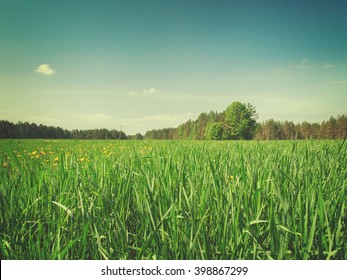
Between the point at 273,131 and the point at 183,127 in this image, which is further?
the point at 183,127

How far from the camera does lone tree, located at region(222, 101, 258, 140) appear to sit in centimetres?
4597

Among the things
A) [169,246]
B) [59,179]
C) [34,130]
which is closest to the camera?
[169,246]

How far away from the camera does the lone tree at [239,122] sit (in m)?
46.0

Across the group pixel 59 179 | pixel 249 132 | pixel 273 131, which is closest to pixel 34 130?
pixel 59 179

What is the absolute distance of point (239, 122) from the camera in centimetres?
4662

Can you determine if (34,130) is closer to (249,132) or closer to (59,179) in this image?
(59,179)

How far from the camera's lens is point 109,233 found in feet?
3.05

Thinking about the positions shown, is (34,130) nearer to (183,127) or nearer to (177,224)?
(177,224)

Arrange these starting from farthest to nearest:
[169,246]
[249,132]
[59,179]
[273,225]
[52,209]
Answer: [249,132], [59,179], [52,209], [169,246], [273,225]
